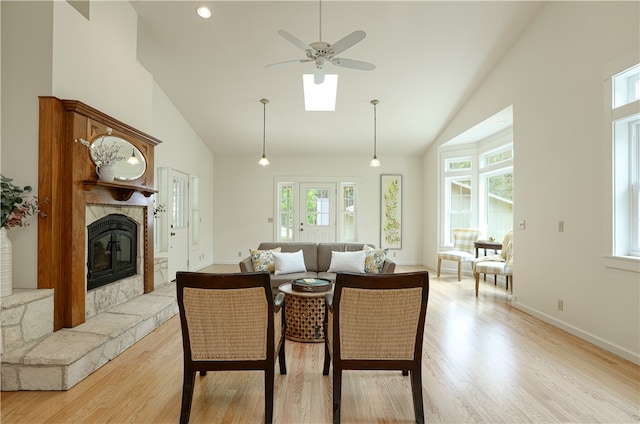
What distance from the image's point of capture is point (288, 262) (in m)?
4.38

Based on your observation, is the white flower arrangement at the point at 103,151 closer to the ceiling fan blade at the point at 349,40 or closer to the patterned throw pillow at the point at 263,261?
the patterned throw pillow at the point at 263,261

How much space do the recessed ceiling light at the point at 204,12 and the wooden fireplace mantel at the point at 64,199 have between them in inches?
69.0

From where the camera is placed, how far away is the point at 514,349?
3049mm

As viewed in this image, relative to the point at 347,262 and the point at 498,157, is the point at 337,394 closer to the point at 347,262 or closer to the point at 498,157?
the point at 347,262

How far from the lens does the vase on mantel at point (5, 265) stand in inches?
102

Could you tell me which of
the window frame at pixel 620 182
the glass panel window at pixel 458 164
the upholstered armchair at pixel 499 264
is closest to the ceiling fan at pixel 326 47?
the window frame at pixel 620 182

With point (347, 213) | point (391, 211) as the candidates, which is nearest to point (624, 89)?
point (391, 211)

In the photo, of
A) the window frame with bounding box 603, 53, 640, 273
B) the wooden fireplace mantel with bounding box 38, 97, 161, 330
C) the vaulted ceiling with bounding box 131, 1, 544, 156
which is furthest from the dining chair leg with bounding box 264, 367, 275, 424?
the vaulted ceiling with bounding box 131, 1, 544, 156

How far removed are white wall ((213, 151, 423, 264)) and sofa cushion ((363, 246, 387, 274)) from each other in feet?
11.5

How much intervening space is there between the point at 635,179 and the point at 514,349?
1871 mm

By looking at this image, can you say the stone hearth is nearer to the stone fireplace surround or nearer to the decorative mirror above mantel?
the stone fireplace surround

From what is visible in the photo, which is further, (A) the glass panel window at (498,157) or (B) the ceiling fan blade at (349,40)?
(A) the glass panel window at (498,157)

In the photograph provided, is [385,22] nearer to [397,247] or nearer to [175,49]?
[175,49]

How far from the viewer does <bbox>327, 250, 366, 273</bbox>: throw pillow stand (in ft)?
14.4
